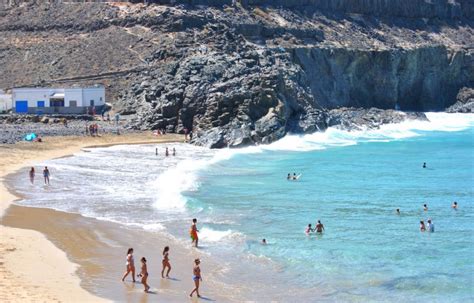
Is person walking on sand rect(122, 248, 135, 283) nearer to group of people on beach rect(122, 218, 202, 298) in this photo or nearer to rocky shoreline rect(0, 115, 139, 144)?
group of people on beach rect(122, 218, 202, 298)

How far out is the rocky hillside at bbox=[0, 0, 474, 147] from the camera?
65.2 meters

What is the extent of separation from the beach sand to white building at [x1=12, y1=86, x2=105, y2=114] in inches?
1312

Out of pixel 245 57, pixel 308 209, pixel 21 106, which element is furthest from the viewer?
pixel 245 57

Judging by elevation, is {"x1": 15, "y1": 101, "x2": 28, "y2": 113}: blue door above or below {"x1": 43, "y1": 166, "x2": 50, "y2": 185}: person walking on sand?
above

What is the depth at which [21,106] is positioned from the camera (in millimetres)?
69062

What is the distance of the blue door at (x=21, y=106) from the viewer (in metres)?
69.1

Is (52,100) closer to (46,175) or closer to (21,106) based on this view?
(21,106)

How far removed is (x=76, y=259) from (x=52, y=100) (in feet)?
148

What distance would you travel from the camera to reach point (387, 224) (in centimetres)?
3272

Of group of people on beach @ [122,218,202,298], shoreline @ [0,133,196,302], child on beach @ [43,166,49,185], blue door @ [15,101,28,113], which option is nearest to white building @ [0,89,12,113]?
blue door @ [15,101,28,113]

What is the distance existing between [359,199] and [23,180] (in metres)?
16.1

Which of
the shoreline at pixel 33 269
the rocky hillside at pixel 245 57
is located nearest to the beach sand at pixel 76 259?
the shoreline at pixel 33 269

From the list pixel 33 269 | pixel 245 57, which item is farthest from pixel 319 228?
pixel 245 57

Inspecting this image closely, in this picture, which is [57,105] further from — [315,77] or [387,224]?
[387,224]
